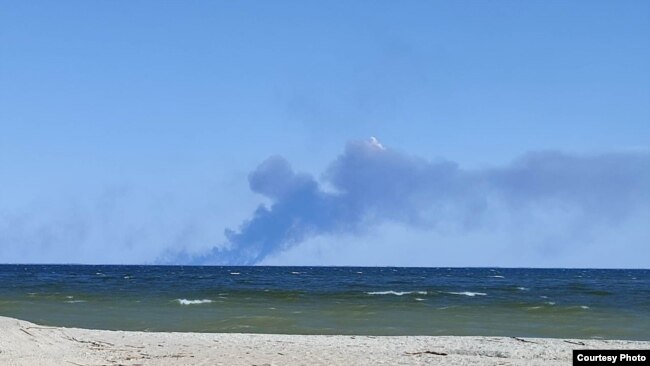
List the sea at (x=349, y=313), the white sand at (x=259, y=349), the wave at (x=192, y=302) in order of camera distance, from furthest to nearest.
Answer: the wave at (x=192, y=302)
the sea at (x=349, y=313)
the white sand at (x=259, y=349)

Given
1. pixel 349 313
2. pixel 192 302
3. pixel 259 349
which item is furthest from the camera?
pixel 192 302

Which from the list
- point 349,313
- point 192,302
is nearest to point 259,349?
point 349,313

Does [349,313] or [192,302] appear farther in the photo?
[192,302]

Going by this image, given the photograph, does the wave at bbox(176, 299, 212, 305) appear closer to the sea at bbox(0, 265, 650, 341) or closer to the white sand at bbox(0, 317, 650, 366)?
the sea at bbox(0, 265, 650, 341)

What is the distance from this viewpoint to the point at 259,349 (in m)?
16.3

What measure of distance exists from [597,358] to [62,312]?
→ 2104 cm

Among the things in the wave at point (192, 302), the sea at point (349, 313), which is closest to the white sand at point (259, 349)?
the sea at point (349, 313)

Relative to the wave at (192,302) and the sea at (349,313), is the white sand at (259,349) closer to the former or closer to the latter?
the sea at (349,313)

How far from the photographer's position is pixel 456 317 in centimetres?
2853

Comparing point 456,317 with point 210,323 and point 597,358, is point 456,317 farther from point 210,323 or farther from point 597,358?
point 597,358

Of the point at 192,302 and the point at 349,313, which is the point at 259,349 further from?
the point at 192,302

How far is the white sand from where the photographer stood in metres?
14.3

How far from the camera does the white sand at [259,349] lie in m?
14.3

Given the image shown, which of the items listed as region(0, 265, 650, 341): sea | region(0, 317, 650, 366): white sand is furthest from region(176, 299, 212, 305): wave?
region(0, 317, 650, 366): white sand
